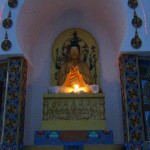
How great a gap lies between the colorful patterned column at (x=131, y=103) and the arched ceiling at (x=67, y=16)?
67 centimetres

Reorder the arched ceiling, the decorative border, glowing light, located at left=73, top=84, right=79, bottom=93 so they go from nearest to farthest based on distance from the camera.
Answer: the decorative border < glowing light, located at left=73, top=84, right=79, bottom=93 < the arched ceiling

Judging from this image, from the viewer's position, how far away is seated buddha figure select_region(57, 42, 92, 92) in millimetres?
5918

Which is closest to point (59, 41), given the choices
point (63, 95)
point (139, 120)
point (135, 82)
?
point (63, 95)

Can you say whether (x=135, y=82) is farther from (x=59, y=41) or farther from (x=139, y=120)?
(x=59, y=41)

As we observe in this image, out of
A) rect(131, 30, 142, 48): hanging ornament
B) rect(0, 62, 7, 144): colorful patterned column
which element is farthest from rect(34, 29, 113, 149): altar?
rect(131, 30, 142, 48): hanging ornament

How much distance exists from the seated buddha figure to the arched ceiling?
0.84 m

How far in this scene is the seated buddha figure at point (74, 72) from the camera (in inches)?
233

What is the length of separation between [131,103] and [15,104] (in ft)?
7.14

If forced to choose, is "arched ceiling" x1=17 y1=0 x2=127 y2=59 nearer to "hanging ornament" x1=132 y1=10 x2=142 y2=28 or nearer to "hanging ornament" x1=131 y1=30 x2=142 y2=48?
"hanging ornament" x1=132 y1=10 x2=142 y2=28

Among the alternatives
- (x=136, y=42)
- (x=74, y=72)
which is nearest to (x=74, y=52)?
(x=74, y=72)

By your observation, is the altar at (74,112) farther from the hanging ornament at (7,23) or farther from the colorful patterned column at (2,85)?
the hanging ornament at (7,23)

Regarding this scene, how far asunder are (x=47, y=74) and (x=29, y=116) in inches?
42.0

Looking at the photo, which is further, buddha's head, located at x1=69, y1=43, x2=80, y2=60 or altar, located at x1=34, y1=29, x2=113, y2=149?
buddha's head, located at x1=69, y1=43, x2=80, y2=60

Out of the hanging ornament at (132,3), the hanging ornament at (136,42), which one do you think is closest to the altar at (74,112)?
the hanging ornament at (136,42)
